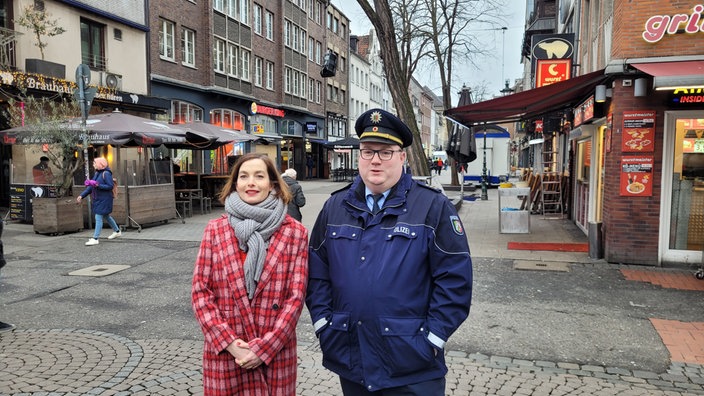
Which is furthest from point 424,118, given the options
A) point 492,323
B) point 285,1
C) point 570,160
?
point 492,323

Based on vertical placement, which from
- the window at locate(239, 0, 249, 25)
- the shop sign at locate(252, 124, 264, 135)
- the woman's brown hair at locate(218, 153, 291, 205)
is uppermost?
the window at locate(239, 0, 249, 25)

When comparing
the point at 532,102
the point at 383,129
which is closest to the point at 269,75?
the point at 532,102

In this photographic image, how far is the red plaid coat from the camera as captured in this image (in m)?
2.59

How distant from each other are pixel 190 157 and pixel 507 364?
21.7 m

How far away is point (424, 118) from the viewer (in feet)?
323

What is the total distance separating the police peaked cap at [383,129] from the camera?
2.52m

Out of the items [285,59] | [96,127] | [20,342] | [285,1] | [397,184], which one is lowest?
[20,342]

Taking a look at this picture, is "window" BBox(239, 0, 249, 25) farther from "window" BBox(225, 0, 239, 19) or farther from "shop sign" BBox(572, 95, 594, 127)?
"shop sign" BBox(572, 95, 594, 127)

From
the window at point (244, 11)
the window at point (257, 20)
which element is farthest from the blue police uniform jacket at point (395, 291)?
the window at point (257, 20)

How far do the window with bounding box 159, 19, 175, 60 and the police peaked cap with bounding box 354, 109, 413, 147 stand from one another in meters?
21.2

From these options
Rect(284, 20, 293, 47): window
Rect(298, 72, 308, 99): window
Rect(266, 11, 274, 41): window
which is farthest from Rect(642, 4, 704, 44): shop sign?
Rect(298, 72, 308, 99): window

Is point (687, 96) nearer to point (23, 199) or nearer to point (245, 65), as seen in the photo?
point (23, 199)

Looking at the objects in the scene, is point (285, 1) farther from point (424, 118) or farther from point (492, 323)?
point (424, 118)

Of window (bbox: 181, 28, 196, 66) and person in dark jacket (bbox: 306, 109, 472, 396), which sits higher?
window (bbox: 181, 28, 196, 66)
